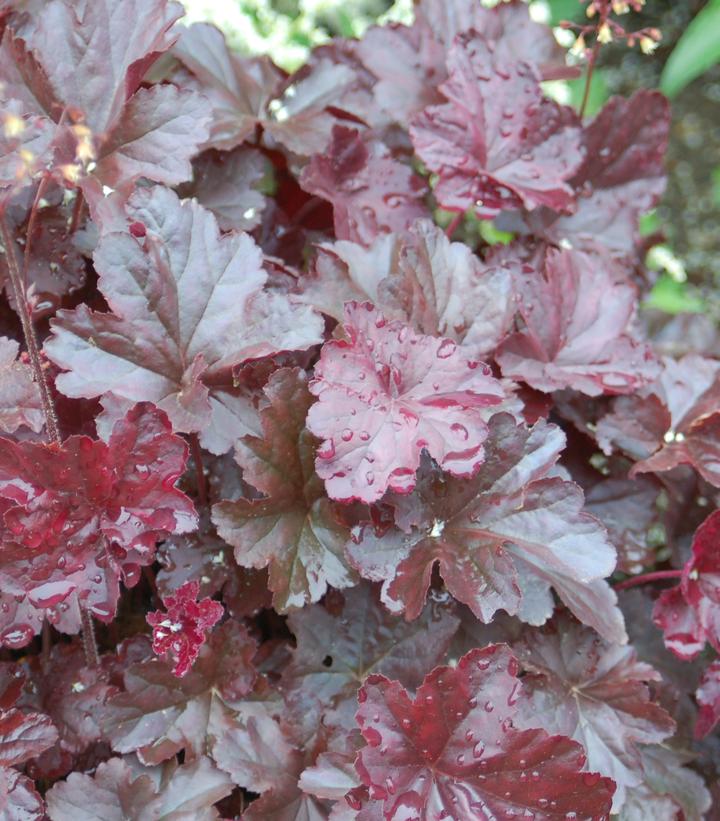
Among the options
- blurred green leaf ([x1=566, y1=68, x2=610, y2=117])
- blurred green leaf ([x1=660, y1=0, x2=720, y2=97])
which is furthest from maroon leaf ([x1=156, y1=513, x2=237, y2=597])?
blurred green leaf ([x1=660, y1=0, x2=720, y2=97])

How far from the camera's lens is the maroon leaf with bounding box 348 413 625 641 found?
85 centimetres

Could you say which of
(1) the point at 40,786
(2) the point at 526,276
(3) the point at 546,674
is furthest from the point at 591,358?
(1) the point at 40,786

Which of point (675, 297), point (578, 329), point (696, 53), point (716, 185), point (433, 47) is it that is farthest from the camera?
point (716, 185)

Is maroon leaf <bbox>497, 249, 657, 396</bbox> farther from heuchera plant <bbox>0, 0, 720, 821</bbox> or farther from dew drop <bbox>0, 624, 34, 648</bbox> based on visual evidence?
dew drop <bbox>0, 624, 34, 648</bbox>

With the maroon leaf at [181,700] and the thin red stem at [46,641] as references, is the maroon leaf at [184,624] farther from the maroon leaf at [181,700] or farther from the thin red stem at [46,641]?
the thin red stem at [46,641]

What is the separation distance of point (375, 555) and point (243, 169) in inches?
23.0

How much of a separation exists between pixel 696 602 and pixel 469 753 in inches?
13.9

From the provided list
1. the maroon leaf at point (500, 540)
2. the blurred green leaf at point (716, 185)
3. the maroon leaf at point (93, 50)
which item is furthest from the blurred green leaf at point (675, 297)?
the maroon leaf at point (93, 50)

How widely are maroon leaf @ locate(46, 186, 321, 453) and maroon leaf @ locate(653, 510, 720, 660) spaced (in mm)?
492

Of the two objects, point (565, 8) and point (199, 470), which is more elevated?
point (199, 470)

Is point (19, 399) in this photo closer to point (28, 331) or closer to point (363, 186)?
point (28, 331)

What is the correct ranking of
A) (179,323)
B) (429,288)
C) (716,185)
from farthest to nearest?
(716,185), (429,288), (179,323)

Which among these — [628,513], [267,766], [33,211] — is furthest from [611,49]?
[267,766]

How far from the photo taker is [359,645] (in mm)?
1008
